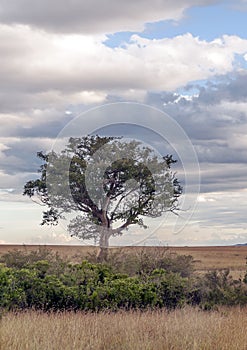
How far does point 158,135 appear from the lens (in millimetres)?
27125

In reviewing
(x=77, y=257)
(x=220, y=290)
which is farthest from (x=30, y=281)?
(x=77, y=257)

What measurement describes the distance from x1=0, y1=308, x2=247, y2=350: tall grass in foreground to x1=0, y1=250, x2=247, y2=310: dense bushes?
262 cm

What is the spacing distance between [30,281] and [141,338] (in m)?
6.08

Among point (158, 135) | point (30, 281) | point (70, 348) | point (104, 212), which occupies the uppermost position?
point (158, 135)

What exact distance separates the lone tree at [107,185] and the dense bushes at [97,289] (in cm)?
1399

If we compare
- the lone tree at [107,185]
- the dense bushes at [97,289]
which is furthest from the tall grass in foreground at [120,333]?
the lone tree at [107,185]

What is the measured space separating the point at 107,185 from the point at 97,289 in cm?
1658

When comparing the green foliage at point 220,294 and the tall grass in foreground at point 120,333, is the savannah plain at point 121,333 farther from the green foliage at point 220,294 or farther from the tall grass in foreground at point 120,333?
the green foliage at point 220,294

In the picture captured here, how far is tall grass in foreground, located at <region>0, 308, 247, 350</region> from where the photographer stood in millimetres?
10320

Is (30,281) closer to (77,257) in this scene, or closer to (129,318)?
(129,318)

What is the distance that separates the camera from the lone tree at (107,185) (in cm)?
3269

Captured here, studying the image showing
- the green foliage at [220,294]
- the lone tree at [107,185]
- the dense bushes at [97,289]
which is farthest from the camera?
the lone tree at [107,185]

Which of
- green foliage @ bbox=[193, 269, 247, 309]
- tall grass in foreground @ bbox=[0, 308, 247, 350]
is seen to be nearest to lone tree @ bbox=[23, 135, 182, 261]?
green foliage @ bbox=[193, 269, 247, 309]

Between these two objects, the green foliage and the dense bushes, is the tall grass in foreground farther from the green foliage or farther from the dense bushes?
the green foliage
